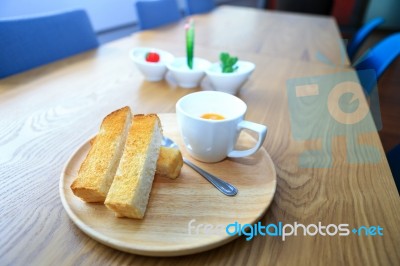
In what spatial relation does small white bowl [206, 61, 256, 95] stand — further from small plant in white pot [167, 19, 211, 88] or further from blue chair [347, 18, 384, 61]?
blue chair [347, 18, 384, 61]

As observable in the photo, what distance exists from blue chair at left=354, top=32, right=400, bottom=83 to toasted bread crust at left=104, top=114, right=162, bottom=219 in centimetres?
85

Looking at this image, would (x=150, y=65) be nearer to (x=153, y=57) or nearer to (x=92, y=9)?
(x=153, y=57)

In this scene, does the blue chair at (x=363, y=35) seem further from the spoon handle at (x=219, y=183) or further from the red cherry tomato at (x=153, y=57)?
the spoon handle at (x=219, y=183)

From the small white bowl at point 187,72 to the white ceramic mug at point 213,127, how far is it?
267 mm

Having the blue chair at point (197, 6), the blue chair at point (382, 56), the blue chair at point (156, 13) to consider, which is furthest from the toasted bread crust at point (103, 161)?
the blue chair at point (197, 6)

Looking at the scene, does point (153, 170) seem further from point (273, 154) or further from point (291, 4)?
point (291, 4)

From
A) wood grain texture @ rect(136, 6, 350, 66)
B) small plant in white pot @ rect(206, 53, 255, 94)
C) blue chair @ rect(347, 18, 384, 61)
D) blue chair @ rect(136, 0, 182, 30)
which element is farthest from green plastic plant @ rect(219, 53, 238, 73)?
blue chair @ rect(347, 18, 384, 61)

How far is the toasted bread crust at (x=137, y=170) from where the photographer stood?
14.8 inches

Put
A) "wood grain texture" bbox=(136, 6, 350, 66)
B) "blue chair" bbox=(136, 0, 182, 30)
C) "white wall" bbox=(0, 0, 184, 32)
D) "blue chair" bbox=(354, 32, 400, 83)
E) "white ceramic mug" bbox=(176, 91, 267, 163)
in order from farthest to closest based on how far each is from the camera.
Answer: "white wall" bbox=(0, 0, 184, 32), "blue chair" bbox=(136, 0, 182, 30), "wood grain texture" bbox=(136, 6, 350, 66), "blue chair" bbox=(354, 32, 400, 83), "white ceramic mug" bbox=(176, 91, 267, 163)

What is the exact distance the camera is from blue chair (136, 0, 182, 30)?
145 centimetres

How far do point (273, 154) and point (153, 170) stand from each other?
271 millimetres

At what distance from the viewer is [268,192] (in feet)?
1.47

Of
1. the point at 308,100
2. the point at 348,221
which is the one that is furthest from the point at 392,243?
the point at 308,100

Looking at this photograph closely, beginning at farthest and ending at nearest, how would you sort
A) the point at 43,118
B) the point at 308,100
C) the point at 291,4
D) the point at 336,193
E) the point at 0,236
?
the point at 291,4, the point at 308,100, the point at 43,118, the point at 336,193, the point at 0,236
